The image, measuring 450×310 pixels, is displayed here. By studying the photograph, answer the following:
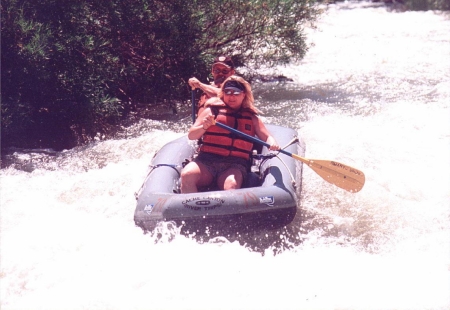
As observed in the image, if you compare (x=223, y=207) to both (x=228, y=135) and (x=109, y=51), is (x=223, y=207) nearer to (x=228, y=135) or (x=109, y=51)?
(x=228, y=135)

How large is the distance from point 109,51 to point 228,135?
10.4 feet

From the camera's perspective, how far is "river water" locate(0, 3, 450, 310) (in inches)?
124

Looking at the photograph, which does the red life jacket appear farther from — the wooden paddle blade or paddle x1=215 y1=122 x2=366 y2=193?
the wooden paddle blade

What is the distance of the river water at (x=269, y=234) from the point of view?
3.16 meters

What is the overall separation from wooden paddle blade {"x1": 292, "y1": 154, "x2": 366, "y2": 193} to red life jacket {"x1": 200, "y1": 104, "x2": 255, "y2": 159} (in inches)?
19.1

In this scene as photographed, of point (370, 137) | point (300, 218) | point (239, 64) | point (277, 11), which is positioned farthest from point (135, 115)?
point (300, 218)

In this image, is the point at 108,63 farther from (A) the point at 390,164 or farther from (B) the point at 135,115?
(A) the point at 390,164

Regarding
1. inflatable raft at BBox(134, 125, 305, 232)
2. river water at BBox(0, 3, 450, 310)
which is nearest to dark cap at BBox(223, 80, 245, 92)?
inflatable raft at BBox(134, 125, 305, 232)

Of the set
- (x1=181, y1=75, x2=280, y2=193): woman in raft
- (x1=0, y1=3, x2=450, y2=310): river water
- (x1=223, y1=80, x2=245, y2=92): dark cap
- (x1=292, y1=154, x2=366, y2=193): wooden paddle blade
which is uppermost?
(x1=223, y1=80, x2=245, y2=92): dark cap

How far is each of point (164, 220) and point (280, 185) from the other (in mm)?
814

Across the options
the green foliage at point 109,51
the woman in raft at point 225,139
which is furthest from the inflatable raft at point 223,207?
the green foliage at point 109,51

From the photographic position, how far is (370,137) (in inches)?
226

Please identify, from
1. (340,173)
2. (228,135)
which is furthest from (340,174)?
(228,135)

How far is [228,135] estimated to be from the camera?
410 centimetres
